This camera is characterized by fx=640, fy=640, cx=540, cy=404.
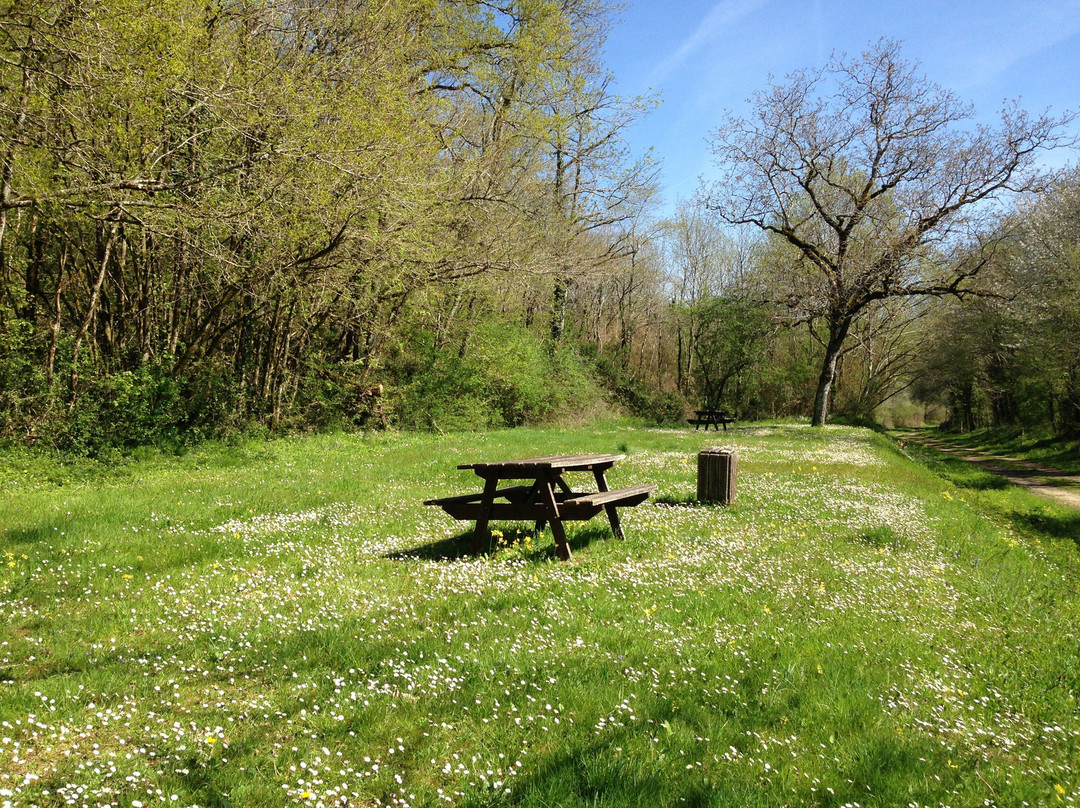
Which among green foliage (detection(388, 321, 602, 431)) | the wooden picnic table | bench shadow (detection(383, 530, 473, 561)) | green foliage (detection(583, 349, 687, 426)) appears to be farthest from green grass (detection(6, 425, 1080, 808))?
green foliage (detection(583, 349, 687, 426))

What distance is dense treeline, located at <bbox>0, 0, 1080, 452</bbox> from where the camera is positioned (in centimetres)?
1108

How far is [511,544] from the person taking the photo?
27.4ft

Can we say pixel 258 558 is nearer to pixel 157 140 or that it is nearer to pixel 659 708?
pixel 659 708

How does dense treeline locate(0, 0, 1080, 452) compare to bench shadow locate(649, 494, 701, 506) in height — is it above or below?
above

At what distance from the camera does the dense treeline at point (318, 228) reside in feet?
36.3

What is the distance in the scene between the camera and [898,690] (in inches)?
189

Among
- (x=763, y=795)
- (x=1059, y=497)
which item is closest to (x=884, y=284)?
(x=1059, y=497)

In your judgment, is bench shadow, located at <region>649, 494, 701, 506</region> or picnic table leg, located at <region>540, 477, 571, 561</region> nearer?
picnic table leg, located at <region>540, 477, 571, 561</region>

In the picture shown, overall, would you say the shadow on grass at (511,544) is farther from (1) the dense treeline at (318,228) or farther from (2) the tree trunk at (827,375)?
(2) the tree trunk at (827,375)

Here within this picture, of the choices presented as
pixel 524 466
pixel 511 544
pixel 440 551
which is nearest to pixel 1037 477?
pixel 511 544

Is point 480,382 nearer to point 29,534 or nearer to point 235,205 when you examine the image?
point 235,205

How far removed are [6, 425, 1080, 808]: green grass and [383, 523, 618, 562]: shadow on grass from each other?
56 mm

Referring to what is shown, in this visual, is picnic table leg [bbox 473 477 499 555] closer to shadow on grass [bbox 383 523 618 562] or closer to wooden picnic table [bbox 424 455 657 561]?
wooden picnic table [bbox 424 455 657 561]

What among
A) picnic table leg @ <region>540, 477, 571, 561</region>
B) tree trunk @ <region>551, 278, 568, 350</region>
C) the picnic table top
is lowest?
picnic table leg @ <region>540, 477, 571, 561</region>
